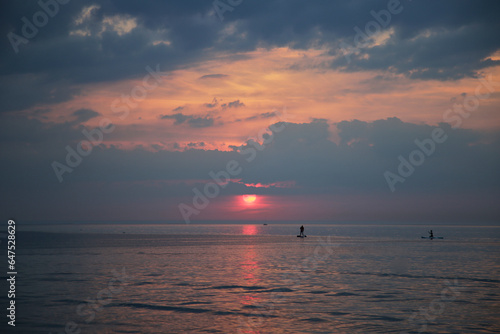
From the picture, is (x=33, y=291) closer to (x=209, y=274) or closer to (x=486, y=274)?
(x=209, y=274)

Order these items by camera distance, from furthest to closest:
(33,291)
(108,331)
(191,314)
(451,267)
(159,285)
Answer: (451,267) < (159,285) < (33,291) < (191,314) < (108,331)

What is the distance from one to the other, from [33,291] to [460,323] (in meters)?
26.1

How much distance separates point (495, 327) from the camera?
2059 cm

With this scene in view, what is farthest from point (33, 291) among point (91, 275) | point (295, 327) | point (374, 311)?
point (374, 311)

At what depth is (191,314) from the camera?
23.3m

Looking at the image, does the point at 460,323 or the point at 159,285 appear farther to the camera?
the point at 159,285

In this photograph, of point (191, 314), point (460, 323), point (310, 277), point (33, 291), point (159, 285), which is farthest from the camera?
point (310, 277)

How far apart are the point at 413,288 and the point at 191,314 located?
16.5 meters

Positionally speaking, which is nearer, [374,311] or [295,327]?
[295,327]

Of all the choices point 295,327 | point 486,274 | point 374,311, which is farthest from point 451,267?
point 295,327

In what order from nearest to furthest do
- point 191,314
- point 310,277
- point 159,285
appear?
1. point 191,314
2. point 159,285
3. point 310,277

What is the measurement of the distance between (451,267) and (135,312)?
1260 inches

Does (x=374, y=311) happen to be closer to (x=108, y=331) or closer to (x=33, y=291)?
(x=108, y=331)

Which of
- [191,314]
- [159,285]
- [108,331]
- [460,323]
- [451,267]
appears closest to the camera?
[108,331]
